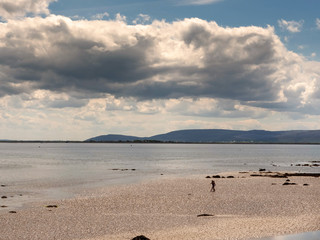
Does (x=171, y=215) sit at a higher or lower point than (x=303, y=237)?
lower

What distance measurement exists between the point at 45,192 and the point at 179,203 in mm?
20048

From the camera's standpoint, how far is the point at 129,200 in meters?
40.7

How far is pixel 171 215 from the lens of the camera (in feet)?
106

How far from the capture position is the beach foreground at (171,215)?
25438 millimetres

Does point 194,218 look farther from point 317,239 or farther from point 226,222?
point 317,239

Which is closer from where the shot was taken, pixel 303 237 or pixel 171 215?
pixel 303 237

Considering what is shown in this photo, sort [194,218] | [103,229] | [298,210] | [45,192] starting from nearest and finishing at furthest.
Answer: [103,229]
[194,218]
[298,210]
[45,192]

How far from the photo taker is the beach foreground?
25438 millimetres

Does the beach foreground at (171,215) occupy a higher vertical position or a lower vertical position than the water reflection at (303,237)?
lower

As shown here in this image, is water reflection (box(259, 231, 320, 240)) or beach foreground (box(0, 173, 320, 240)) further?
beach foreground (box(0, 173, 320, 240))

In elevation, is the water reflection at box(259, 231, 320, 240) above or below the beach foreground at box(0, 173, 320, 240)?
above

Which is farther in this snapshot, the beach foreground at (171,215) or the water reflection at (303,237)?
the beach foreground at (171,215)

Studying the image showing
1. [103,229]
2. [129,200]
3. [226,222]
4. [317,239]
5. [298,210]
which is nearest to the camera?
[317,239]

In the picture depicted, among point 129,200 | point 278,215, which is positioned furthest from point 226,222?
point 129,200
